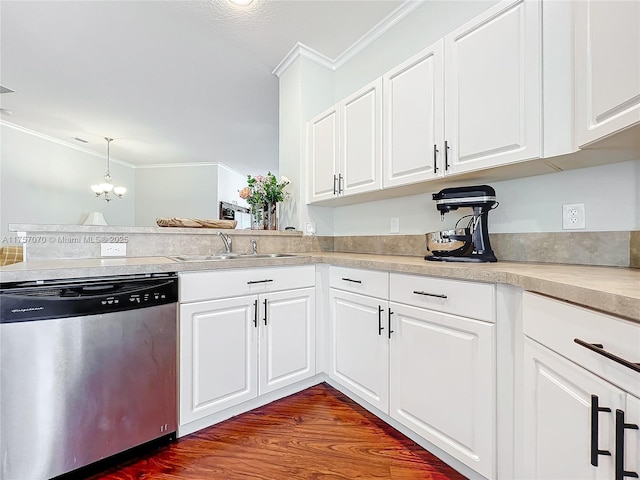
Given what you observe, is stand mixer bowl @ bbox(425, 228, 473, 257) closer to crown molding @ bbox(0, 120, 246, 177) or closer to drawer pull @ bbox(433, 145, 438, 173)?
drawer pull @ bbox(433, 145, 438, 173)

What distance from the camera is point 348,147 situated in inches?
84.0

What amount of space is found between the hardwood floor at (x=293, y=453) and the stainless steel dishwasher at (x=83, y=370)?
141 mm

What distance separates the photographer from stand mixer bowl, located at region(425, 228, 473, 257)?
1473mm

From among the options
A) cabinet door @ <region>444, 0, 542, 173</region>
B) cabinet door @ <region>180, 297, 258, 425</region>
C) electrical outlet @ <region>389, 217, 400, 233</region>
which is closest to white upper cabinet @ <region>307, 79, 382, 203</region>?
electrical outlet @ <region>389, 217, 400, 233</region>

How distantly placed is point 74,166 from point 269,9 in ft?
16.5

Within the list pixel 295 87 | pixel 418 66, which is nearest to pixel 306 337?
pixel 418 66

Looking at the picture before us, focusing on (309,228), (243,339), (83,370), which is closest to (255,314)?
(243,339)

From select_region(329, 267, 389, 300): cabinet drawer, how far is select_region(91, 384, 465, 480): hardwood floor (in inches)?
27.8

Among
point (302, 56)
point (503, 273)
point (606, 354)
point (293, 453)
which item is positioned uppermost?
point (302, 56)

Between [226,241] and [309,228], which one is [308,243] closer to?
[309,228]

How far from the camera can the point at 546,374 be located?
34.5 inches

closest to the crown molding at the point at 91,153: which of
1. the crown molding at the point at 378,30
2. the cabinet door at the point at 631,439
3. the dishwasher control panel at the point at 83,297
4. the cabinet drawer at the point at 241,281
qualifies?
the crown molding at the point at 378,30

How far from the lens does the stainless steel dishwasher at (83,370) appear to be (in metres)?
1.08

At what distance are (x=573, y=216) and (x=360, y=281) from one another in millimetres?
1020
